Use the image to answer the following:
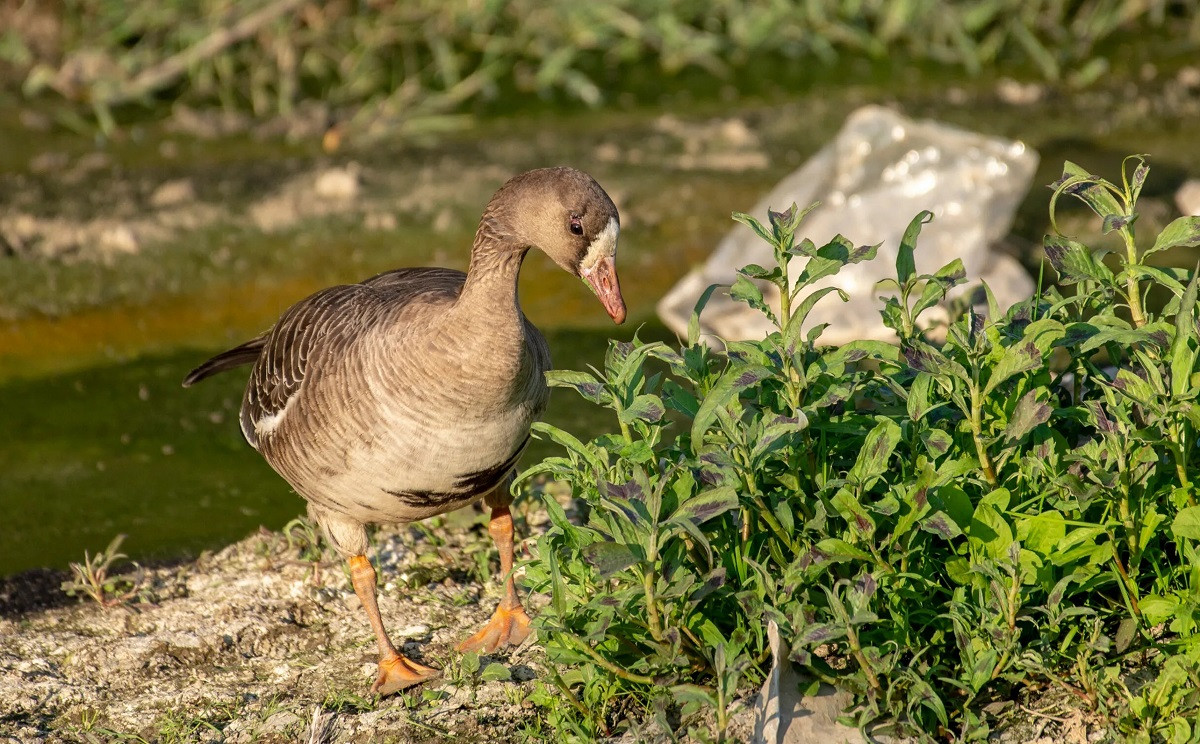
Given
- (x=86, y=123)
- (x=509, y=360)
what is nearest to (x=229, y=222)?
(x=86, y=123)

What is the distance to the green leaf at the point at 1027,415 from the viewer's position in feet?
10.4

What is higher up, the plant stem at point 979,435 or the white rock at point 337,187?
the plant stem at point 979,435

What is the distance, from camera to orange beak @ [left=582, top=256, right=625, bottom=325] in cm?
377

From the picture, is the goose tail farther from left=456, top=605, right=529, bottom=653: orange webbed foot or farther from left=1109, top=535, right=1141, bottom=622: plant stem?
left=1109, top=535, right=1141, bottom=622: plant stem

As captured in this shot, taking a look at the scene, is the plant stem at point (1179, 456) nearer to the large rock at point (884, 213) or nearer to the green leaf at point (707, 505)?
the green leaf at point (707, 505)

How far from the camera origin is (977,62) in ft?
27.7

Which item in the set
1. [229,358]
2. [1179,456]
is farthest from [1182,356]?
[229,358]

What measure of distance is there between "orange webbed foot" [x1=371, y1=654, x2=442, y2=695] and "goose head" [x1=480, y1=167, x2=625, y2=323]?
1117 mm

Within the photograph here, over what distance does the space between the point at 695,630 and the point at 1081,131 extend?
5.38 m

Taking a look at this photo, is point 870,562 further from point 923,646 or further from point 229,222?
point 229,222

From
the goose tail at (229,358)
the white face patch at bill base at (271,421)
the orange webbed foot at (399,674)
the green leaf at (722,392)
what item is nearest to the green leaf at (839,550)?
the green leaf at (722,392)

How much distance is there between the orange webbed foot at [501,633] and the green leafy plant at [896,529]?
40 centimetres

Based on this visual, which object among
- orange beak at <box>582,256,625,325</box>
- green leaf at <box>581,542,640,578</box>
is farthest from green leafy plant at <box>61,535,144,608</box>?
green leaf at <box>581,542,640,578</box>

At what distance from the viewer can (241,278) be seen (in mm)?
6633
